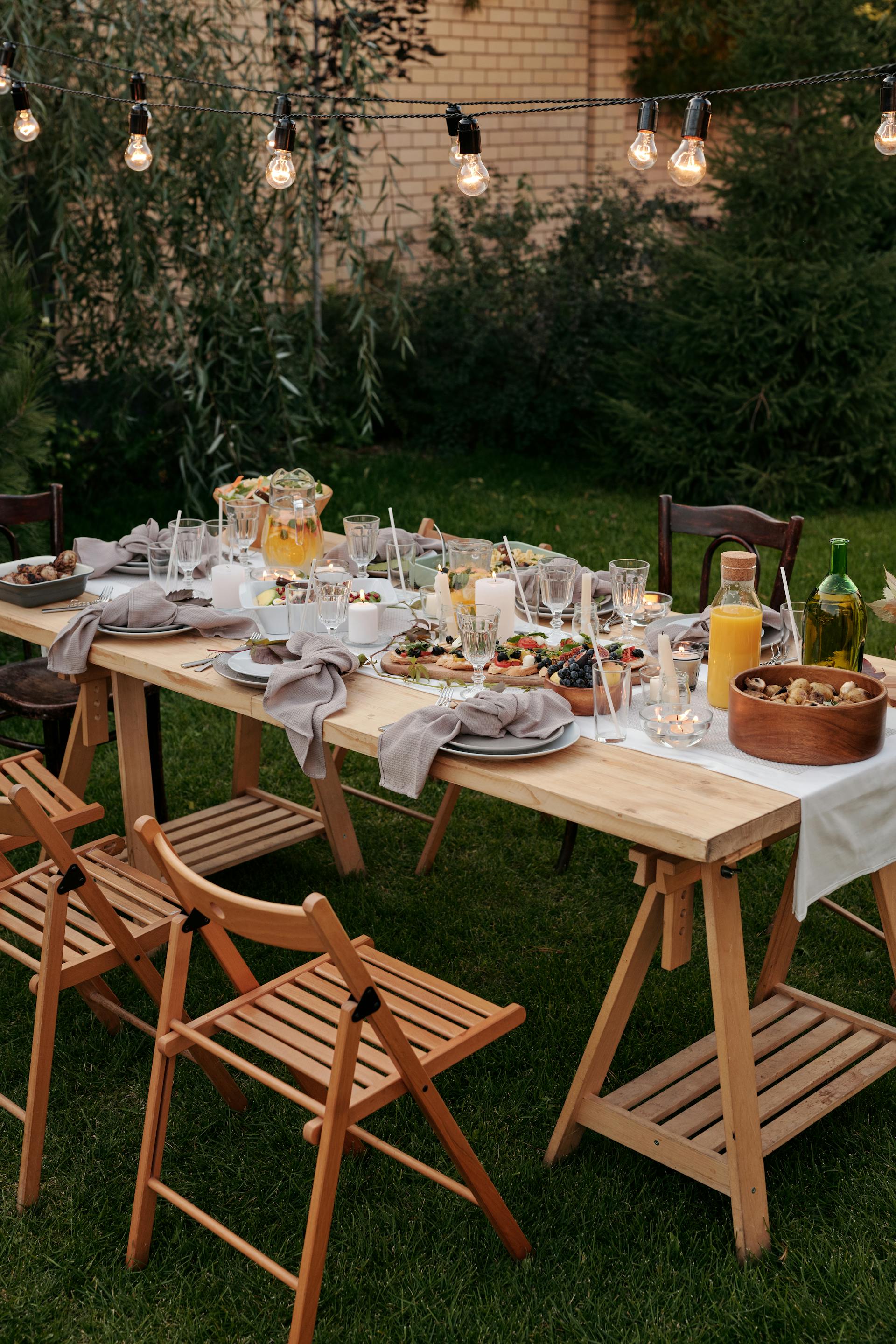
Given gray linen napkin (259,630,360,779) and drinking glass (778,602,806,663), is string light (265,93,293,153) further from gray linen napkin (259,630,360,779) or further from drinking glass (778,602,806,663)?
drinking glass (778,602,806,663)

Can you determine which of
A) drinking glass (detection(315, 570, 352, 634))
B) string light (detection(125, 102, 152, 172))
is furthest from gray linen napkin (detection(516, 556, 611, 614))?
string light (detection(125, 102, 152, 172))

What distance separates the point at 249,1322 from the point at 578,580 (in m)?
1.93

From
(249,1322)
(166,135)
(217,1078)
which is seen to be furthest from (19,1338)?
(166,135)

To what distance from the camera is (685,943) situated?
2471mm

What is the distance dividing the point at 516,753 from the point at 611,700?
325 mm

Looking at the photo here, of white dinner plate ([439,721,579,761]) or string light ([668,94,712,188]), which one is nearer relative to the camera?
white dinner plate ([439,721,579,761])

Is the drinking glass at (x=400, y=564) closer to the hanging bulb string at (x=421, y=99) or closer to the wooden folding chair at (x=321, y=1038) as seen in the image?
the hanging bulb string at (x=421, y=99)

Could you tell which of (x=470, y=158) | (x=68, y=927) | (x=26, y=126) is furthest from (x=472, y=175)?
(x=68, y=927)

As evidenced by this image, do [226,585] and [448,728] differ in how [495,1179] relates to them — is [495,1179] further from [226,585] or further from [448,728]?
[226,585]

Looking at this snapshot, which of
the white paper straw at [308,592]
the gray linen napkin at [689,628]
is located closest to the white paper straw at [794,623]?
the gray linen napkin at [689,628]

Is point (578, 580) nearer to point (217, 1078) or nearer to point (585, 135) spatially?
point (217, 1078)

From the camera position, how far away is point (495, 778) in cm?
241

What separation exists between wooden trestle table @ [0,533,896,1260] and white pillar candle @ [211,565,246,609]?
16 centimetres

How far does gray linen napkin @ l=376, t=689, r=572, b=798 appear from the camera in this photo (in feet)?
8.11
